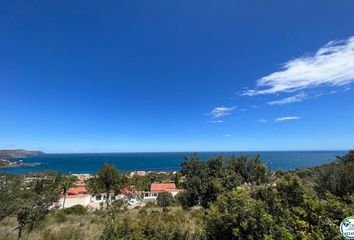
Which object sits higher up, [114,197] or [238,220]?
[238,220]

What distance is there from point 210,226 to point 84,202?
3917 cm

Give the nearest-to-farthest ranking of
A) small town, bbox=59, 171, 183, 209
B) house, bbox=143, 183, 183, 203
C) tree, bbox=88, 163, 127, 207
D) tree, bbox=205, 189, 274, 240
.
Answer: tree, bbox=205, 189, 274, 240
tree, bbox=88, 163, 127, 207
small town, bbox=59, 171, 183, 209
house, bbox=143, 183, 183, 203

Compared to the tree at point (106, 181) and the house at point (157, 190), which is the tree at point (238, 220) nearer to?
the tree at point (106, 181)

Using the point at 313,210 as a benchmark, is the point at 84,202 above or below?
below

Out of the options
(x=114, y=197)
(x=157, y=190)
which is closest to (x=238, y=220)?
(x=114, y=197)

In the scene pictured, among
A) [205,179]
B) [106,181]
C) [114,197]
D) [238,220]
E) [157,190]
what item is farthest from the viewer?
[157,190]

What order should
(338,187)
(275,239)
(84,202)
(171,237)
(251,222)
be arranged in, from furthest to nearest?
(84,202)
(338,187)
(171,237)
(251,222)
(275,239)

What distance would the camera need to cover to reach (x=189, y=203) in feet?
52.2

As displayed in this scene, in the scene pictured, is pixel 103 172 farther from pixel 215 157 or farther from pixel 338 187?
pixel 338 187

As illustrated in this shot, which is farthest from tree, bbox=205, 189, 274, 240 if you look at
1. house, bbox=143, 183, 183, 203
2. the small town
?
house, bbox=143, 183, 183, 203

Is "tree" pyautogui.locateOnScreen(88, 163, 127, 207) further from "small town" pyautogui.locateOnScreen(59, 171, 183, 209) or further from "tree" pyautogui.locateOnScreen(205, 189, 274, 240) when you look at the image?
"tree" pyautogui.locateOnScreen(205, 189, 274, 240)

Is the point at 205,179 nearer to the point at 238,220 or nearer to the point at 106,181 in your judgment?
the point at 238,220

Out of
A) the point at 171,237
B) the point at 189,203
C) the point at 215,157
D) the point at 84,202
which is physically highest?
the point at 215,157

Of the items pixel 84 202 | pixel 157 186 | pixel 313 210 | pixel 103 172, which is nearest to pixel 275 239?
pixel 313 210
